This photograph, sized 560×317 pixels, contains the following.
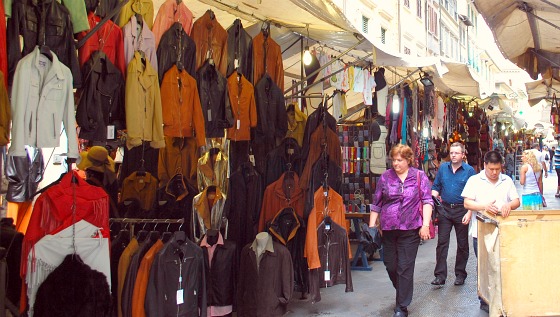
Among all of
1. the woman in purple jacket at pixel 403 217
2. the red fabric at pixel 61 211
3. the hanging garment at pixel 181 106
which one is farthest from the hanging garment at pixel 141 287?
the woman in purple jacket at pixel 403 217

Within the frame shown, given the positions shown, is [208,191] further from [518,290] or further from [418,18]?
[418,18]

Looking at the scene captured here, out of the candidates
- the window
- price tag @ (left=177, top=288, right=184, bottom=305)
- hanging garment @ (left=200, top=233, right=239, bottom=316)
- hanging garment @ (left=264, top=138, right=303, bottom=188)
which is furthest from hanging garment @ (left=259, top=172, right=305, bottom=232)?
the window

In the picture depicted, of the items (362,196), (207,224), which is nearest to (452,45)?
(362,196)

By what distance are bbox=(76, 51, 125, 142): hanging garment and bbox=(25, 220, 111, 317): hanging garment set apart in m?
0.72

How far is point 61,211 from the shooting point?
4.40 m

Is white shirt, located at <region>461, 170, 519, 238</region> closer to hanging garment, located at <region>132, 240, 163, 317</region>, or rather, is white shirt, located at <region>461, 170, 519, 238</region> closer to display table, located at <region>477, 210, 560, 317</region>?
display table, located at <region>477, 210, 560, 317</region>

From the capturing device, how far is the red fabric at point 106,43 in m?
4.48

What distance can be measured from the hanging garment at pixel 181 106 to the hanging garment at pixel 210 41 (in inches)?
17.4

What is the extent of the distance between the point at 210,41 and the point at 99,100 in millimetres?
1685

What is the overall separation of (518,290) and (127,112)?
373cm

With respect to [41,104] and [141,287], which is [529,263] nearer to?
[141,287]

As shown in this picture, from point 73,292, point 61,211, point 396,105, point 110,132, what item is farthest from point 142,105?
point 396,105

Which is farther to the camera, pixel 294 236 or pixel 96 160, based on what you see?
pixel 96 160

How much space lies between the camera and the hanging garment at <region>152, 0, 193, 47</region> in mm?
5309
